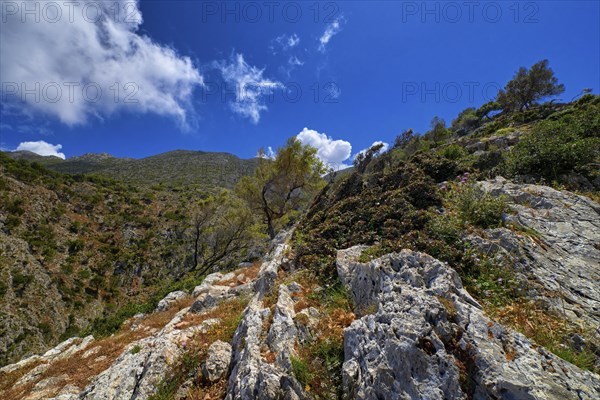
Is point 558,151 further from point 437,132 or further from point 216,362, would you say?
point 437,132

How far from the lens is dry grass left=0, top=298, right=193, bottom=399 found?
880cm

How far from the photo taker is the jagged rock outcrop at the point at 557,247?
4961 millimetres

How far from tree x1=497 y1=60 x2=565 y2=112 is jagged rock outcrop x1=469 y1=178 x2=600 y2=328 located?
54997mm

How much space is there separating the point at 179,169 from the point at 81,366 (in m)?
81.2

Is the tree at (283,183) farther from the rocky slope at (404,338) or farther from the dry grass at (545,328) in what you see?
the dry grass at (545,328)

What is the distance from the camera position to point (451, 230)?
7.16m

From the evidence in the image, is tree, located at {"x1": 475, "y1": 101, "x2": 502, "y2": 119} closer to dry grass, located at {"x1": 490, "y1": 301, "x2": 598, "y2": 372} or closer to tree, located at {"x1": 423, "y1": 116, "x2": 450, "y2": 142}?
tree, located at {"x1": 423, "y1": 116, "x2": 450, "y2": 142}

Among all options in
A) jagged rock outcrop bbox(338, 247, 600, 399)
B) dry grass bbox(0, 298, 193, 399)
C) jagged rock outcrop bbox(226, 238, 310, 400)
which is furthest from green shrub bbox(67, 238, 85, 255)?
jagged rock outcrop bbox(338, 247, 600, 399)

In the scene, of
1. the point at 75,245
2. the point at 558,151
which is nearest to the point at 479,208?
the point at 558,151

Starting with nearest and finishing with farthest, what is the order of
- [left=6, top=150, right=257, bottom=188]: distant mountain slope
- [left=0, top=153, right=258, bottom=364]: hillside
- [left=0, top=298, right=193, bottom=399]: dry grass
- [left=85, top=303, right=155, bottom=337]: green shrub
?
[left=0, top=298, right=193, bottom=399]: dry grass
[left=85, top=303, right=155, bottom=337]: green shrub
[left=0, top=153, right=258, bottom=364]: hillside
[left=6, top=150, right=257, bottom=188]: distant mountain slope

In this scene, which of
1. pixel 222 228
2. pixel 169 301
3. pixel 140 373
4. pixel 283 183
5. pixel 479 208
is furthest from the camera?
pixel 222 228

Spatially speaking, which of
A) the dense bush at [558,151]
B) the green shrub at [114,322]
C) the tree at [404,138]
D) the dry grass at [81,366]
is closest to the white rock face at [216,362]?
the dry grass at [81,366]

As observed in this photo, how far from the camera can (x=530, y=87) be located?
4700 cm

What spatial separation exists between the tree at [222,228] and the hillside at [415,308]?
53.3 feet
